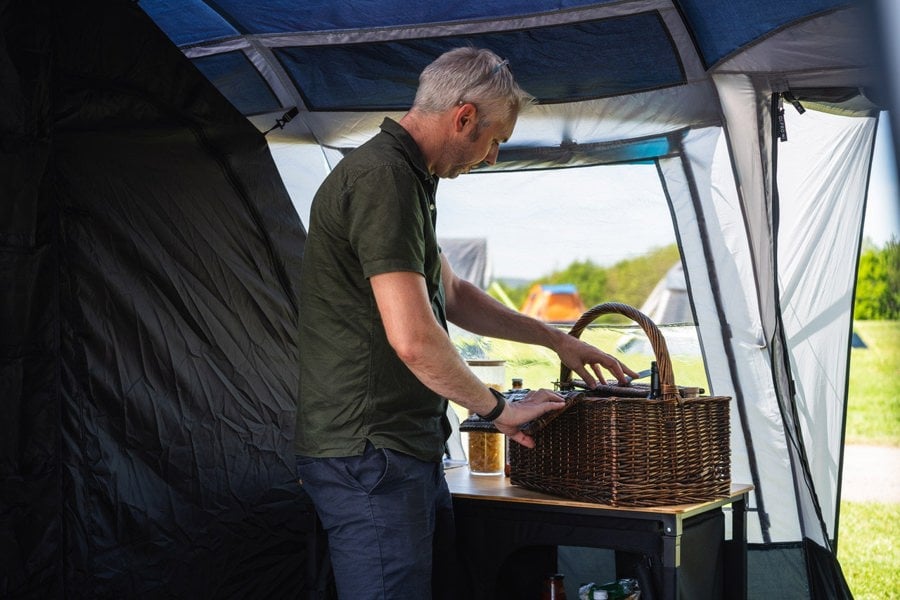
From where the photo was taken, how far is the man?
5.48 feet

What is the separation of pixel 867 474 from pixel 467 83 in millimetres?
5077

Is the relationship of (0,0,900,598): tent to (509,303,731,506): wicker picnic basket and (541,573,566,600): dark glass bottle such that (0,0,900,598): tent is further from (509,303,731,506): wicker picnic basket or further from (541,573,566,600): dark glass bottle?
(509,303,731,506): wicker picnic basket

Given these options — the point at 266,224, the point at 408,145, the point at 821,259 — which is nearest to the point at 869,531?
the point at 821,259

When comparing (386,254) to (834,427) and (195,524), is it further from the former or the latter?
(834,427)

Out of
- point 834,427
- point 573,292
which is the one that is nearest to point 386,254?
point 834,427

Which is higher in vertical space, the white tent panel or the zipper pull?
the zipper pull

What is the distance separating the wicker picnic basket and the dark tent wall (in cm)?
88

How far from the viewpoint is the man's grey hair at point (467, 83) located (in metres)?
1.82

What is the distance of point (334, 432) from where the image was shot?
176cm

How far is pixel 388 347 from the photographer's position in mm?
1774

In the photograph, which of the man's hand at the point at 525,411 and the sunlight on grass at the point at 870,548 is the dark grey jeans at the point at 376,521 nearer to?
the man's hand at the point at 525,411

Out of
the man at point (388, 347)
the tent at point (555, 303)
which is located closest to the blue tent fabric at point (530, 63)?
the man at point (388, 347)

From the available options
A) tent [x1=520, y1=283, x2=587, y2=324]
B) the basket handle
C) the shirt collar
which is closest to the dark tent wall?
the shirt collar

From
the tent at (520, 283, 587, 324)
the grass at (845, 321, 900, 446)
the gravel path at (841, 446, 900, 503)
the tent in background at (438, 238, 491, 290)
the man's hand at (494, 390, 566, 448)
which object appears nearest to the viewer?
the grass at (845, 321, 900, 446)
